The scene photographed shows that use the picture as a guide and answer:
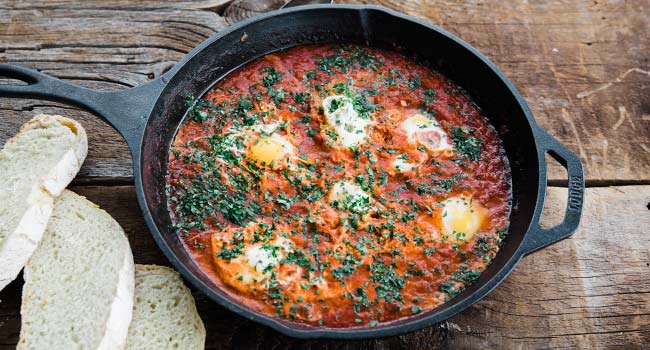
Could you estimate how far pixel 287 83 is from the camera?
4.55 meters

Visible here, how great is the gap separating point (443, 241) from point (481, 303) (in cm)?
55

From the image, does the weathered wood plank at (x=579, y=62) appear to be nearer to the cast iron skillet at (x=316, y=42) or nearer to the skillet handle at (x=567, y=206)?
the cast iron skillet at (x=316, y=42)

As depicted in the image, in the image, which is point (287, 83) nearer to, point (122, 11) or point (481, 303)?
point (122, 11)

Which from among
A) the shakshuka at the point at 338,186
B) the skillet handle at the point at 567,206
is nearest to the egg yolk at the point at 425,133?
the shakshuka at the point at 338,186

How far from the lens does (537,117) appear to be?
16.0 feet

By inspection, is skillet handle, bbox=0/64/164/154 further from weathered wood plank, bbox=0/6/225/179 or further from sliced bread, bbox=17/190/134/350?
weathered wood plank, bbox=0/6/225/179

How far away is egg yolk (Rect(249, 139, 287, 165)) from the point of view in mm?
4129

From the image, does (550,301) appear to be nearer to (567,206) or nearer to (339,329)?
(567,206)

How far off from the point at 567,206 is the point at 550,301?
2.92 ft

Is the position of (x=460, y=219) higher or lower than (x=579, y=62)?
lower

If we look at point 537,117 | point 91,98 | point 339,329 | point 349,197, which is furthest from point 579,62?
point 91,98

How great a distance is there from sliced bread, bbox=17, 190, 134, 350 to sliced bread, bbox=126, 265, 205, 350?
0.13m

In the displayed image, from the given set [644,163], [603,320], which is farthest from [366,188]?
[644,163]

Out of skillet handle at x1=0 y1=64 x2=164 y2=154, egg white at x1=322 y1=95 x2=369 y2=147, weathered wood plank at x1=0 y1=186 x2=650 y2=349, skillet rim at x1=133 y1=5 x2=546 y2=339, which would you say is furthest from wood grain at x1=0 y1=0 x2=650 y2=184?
egg white at x1=322 y1=95 x2=369 y2=147
